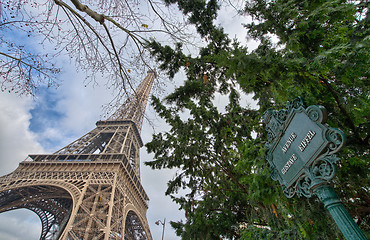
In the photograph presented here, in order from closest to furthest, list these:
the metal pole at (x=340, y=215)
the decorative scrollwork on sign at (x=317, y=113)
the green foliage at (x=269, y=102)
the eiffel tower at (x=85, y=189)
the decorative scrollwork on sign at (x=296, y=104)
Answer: the metal pole at (x=340, y=215), the decorative scrollwork on sign at (x=317, y=113), the decorative scrollwork on sign at (x=296, y=104), the green foliage at (x=269, y=102), the eiffel tower at (x=85, y=189)

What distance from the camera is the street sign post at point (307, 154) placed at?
1.73m

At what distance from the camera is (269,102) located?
14.9 ft

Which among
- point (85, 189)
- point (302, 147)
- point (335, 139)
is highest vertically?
point (85, 189)

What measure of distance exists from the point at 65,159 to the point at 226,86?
2392 centimetres

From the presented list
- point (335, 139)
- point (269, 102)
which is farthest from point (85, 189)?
point (335, 139)

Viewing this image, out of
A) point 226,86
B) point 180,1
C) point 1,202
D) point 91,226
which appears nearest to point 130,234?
point 91,226

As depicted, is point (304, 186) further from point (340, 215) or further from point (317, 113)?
point (317, 113)

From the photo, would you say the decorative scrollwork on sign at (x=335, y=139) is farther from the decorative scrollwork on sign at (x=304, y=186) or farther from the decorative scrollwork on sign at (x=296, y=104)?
the decorative scrollwork on sign at (x=296, y=104)

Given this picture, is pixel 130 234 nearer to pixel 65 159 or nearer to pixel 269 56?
pixel 65 159

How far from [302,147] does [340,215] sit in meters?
0.70

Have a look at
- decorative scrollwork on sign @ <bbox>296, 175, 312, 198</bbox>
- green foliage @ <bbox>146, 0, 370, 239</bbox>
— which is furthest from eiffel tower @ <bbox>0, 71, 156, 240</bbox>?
decorative scrollwork on sign @ <bbox>296, 175, 312, 198</bbox>

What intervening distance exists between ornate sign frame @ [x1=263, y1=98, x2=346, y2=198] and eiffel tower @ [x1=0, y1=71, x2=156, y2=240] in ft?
44.7

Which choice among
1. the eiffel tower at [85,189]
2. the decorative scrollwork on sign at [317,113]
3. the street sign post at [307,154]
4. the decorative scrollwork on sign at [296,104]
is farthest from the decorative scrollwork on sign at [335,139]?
the eiffel tower at [85,189]

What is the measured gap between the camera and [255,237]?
11.9 feet
